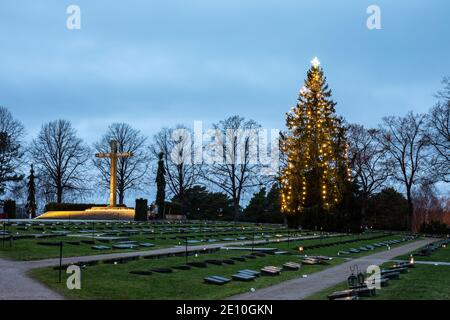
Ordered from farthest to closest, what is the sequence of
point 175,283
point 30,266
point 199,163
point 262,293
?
1. point 199,163
2. point 30,266
3. point 175,283
4. point 262,293

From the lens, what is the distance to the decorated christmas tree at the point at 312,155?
48.9 meters

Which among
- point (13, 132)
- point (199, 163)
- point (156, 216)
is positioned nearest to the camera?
point (156, 216)

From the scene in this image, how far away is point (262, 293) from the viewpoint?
43.2ft

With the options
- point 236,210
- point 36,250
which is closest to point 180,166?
point 236,210

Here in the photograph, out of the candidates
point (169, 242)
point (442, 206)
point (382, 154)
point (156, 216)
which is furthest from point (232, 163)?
point (442, 206)

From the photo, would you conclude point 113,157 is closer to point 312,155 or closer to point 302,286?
point 312,155

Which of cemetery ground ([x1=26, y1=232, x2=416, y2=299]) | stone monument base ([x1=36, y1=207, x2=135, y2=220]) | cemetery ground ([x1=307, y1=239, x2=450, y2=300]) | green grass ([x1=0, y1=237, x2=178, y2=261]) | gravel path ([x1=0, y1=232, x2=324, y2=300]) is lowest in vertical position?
cemetery ground ([x1=307, y1=239, x2=450, y2=300])

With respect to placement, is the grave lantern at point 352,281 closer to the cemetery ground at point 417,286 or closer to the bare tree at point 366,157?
the cemetery ground at point 417,286

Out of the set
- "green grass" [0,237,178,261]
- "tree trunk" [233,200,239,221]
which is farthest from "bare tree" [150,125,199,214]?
"green grass" [0,237,178,261]

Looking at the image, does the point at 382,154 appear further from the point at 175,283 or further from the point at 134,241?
the point at 175,283

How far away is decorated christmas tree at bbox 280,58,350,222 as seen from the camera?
48.9 m

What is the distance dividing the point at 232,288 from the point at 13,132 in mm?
60623

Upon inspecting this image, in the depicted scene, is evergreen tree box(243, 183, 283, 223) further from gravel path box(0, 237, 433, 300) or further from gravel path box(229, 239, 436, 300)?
gravel path box(0, 237, 433, 300)

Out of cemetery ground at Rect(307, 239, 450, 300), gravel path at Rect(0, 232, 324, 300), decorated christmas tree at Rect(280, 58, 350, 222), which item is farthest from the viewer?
decorated christmas tree at Rect(280, 58, 350, 222)
